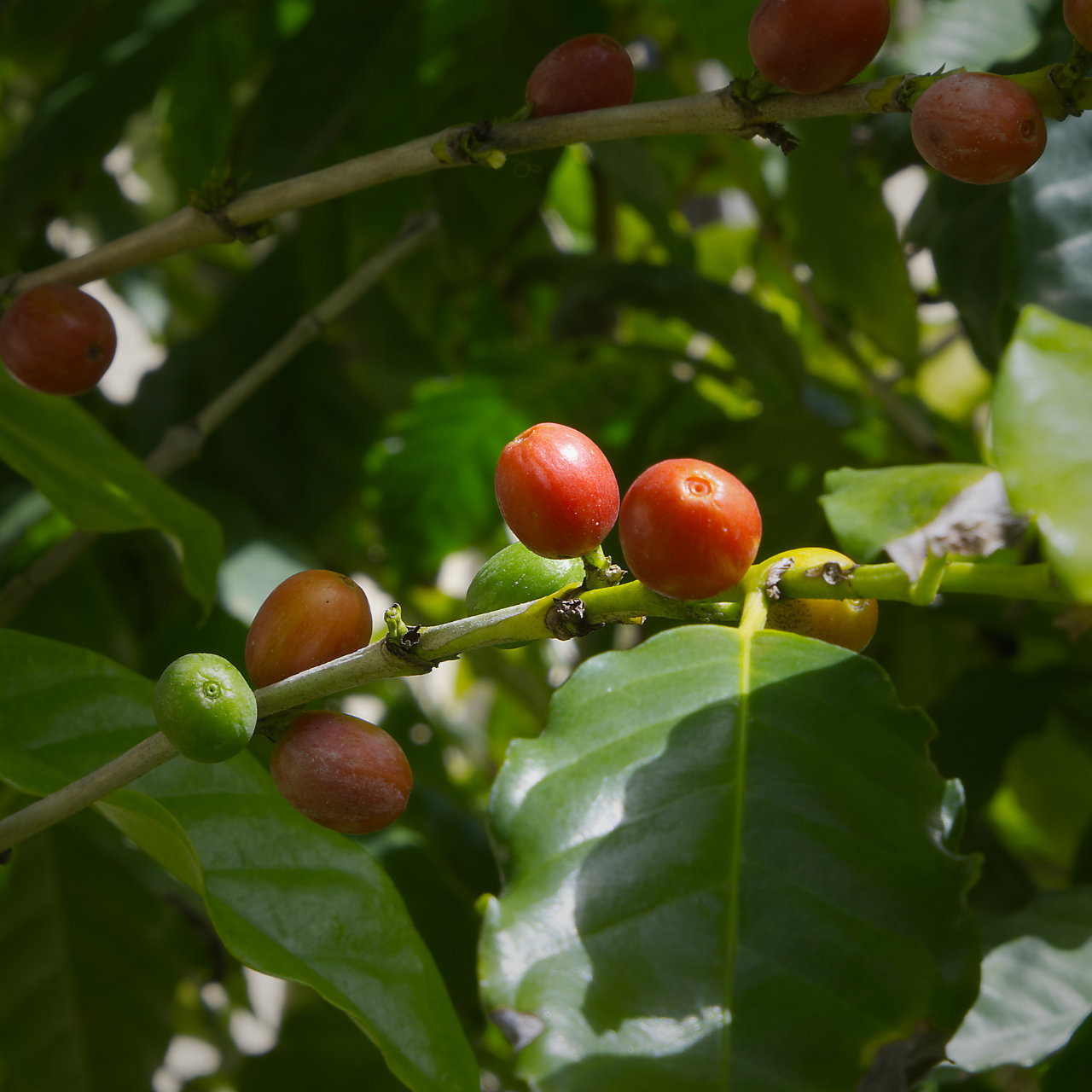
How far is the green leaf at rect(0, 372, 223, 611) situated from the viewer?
694 mm

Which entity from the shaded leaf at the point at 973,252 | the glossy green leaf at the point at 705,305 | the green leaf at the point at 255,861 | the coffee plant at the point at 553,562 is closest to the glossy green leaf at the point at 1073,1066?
the coffee plant at the point at 553,562

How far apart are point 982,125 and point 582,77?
0.20 m

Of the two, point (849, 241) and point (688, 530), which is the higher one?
point (688, 530)

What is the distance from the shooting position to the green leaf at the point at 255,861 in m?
0.50

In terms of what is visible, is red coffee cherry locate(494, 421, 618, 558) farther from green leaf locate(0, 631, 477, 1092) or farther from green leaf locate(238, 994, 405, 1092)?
green leaf locate(238, 994, 405, 1092)

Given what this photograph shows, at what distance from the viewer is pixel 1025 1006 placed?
759mm

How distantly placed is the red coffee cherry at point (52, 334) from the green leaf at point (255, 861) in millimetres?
151

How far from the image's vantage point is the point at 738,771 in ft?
1.55

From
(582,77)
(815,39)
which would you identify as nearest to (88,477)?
(582,77)

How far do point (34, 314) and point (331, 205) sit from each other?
0.76 metres

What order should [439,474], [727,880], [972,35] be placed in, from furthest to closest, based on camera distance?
[439,474] < [972,35] < [727,880]

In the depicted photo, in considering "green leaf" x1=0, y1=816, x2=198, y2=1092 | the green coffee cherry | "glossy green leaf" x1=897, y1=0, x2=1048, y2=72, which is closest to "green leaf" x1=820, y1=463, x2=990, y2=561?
the green coffee cherry

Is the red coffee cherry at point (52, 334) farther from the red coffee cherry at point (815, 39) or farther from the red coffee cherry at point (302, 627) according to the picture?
the red coffee cherry at point (815, 39)

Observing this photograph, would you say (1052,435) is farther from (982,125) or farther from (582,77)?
(582,77)
